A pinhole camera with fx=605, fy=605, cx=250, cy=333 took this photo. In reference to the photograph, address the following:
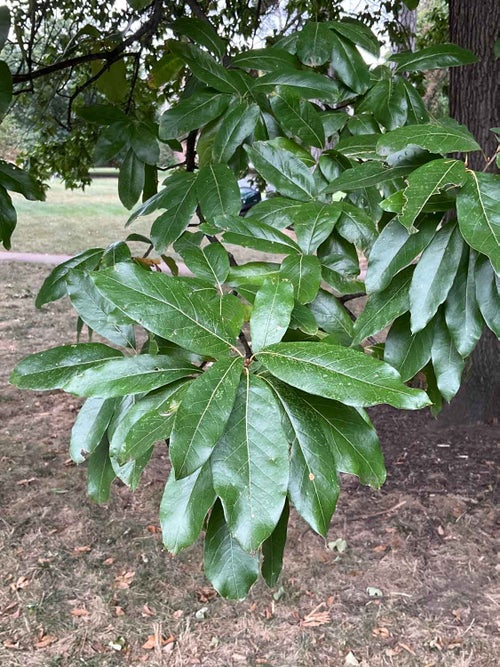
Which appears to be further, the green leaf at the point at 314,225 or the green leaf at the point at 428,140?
the green leaf at the point at 314,225

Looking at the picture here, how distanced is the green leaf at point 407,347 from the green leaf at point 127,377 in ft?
1.25

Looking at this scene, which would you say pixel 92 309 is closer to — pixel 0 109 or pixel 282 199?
pixel 282 199

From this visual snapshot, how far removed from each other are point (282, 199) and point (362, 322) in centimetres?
31

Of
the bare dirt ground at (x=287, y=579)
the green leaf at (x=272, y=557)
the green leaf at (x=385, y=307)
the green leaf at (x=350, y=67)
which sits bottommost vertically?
the bare dirt ground at (x=287, y=579)

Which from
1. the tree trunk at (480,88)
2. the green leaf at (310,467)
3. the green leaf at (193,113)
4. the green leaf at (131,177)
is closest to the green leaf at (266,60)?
the green leaf at (193,113)

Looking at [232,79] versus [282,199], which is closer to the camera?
[282,199]

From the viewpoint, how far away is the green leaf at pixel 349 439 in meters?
0.84

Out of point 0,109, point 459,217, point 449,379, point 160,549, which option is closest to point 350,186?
point 459,217

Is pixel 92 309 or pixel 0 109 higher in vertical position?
pixel 0 109

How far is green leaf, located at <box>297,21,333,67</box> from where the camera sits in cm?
137

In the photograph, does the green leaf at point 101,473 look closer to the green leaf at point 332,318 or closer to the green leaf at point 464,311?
the green leaf at point 332,318

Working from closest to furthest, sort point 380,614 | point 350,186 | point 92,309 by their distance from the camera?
point 350,186 → point 92,309 → point 380,614

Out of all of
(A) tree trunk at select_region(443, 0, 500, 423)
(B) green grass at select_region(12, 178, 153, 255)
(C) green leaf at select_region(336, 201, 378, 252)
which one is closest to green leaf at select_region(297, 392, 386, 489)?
(C) green leaf at select_region(336, 201, 378, 252)

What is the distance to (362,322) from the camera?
973 mm
